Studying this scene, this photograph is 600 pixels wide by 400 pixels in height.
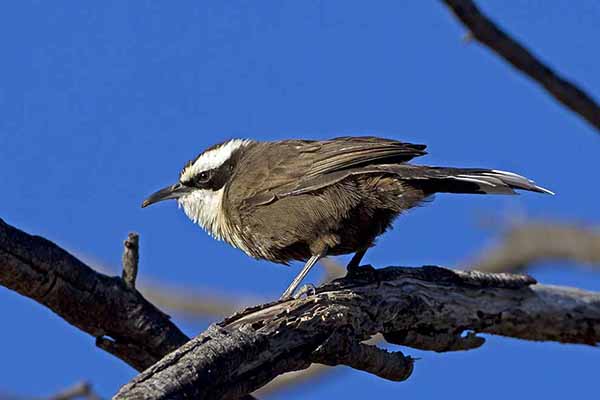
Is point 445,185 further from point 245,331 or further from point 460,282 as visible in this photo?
point 245,331

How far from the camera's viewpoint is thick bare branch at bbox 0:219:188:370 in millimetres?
5930

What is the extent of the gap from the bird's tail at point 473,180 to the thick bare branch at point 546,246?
3438 mm

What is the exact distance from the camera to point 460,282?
22.3ft

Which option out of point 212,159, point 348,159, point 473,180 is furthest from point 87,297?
point 473,180

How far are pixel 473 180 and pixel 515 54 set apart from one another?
238 centimetres

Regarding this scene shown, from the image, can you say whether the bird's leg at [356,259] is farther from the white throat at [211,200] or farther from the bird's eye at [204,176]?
the bird's eye at [204,176]

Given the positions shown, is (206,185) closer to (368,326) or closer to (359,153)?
(359,153)

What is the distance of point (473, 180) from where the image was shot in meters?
6.53

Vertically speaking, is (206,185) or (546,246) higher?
(546,246)

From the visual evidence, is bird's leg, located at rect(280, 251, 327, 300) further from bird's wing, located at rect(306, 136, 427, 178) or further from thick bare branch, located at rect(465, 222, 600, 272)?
thick bare branch, located at rect(465, 222, 600, 272)

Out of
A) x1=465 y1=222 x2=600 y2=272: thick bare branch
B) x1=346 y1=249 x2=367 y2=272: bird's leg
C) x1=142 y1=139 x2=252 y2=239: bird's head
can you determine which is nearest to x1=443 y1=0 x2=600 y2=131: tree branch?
x1=346 y1=249 x2=367 y2=272: bird's leg

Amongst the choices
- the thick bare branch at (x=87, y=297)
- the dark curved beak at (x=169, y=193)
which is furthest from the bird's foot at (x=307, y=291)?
the dark curved beak at (x=169, y=193)

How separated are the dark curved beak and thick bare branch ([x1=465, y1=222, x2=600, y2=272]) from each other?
321cm

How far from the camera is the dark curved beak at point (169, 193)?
314 inches
